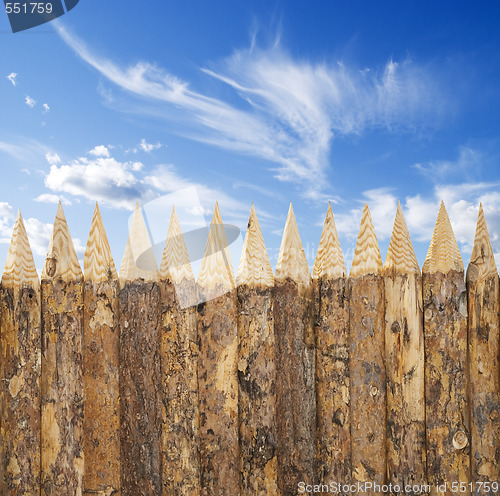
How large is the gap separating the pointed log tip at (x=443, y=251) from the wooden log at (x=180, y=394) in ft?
8.32

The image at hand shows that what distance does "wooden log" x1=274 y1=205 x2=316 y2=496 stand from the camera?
14.0ft

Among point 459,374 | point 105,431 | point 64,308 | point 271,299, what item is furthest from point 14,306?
point 459,374

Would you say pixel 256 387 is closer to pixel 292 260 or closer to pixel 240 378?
pixel 240 378

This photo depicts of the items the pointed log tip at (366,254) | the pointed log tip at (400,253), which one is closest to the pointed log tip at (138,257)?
the pointed log tip at (366,254)

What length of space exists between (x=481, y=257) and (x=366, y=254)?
1.24 m

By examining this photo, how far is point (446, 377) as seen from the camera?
167 inches

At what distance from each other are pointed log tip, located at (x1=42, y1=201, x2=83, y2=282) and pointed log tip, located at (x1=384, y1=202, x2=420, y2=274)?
3.23 meters

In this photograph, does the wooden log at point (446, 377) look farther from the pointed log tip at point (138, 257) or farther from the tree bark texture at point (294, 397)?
the pointed log tip at point (138, 257)

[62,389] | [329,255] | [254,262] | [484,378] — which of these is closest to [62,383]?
[62,389]

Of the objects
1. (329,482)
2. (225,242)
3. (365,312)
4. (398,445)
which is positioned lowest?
(329,482)

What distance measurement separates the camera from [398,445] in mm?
4219

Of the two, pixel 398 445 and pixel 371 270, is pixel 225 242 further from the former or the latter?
pixel 398 445

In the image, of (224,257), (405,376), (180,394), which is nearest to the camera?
(180,394)

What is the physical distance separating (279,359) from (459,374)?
1.84m
